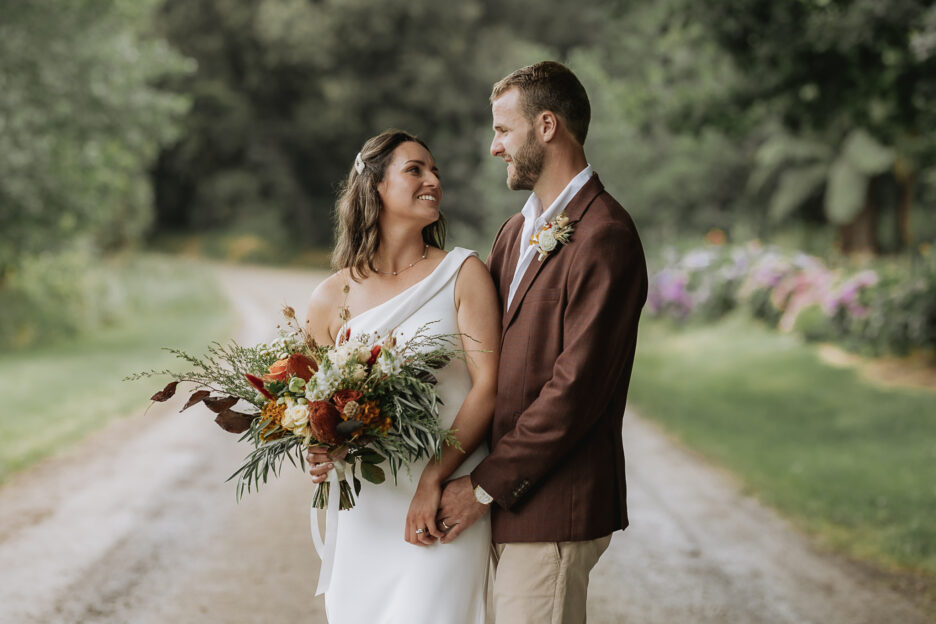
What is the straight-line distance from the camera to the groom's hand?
9.19ft

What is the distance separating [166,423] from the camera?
33.1 feet

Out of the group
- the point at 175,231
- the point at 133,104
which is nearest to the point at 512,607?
the point at 133,104

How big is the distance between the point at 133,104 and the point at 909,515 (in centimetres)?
1247

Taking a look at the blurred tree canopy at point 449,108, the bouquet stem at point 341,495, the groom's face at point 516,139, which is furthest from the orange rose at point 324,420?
the blurred tree canopy at point 449,108

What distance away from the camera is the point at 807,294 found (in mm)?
13328

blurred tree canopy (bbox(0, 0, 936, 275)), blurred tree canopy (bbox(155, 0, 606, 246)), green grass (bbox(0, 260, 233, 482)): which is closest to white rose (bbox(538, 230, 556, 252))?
A: blurred tree canopy (bbox(0, 0, 936, 275))

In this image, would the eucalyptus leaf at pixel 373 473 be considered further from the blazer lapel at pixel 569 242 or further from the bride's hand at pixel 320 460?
the blazer lapel at pixel 569 242

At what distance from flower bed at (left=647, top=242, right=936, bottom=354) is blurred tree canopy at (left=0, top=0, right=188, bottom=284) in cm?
939

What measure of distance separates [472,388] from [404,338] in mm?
276

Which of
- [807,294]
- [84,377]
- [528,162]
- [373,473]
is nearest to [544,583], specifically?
[373,473]

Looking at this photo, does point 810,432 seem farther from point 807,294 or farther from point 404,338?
point 404,338

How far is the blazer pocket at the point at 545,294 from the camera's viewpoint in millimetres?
2760

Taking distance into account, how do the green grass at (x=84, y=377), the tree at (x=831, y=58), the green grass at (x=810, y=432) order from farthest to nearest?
the green grass at (x=84, y=377)
the tree at (x=831, y=58)
the green grass at (x=810, y=432)

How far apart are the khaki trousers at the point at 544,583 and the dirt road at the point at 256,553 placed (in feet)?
7.40
